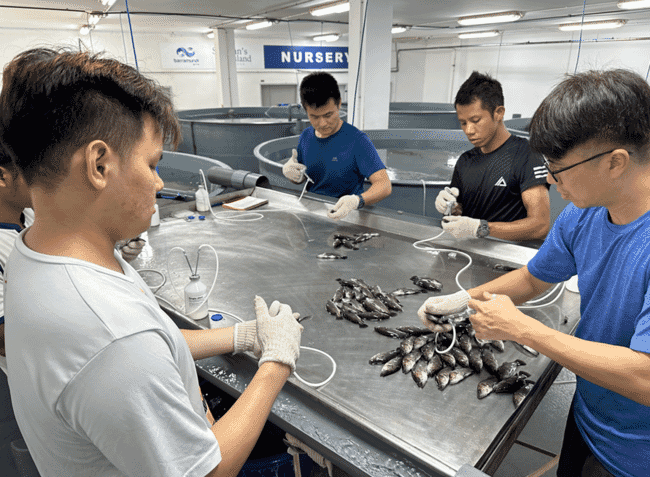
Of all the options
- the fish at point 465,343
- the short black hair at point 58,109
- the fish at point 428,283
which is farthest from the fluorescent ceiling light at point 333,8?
the short black hair at point 58,109

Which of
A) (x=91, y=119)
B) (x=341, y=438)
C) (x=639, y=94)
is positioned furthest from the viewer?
(x=341, y=438)

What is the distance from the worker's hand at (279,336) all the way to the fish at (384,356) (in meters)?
0.32

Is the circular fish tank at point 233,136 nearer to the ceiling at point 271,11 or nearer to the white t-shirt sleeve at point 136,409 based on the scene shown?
the ceiling at point 271,11

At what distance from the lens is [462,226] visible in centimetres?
235

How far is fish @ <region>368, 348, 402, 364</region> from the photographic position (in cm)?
148

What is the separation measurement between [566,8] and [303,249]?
27.6 ft

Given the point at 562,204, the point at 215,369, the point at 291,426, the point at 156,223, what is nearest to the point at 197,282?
the point at 215,369

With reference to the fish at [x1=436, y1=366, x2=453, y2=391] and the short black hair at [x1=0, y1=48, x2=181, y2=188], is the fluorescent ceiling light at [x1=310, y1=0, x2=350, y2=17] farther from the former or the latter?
the short black hair at [x1=0, y1=48, x2=181, y2=188]

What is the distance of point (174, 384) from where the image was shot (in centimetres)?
75

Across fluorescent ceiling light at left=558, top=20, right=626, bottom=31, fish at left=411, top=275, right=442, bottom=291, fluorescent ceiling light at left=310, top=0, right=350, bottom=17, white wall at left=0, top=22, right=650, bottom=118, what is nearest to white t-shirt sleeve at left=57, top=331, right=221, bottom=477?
fish at left=411, top=275, right=442, bottom=291

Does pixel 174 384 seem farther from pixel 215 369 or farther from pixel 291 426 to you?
pixel 215 369

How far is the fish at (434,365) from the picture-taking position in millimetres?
1418

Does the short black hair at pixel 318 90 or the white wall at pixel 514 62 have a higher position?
the white wall at pixel 514 62

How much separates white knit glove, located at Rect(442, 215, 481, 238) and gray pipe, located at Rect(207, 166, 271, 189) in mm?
1647
